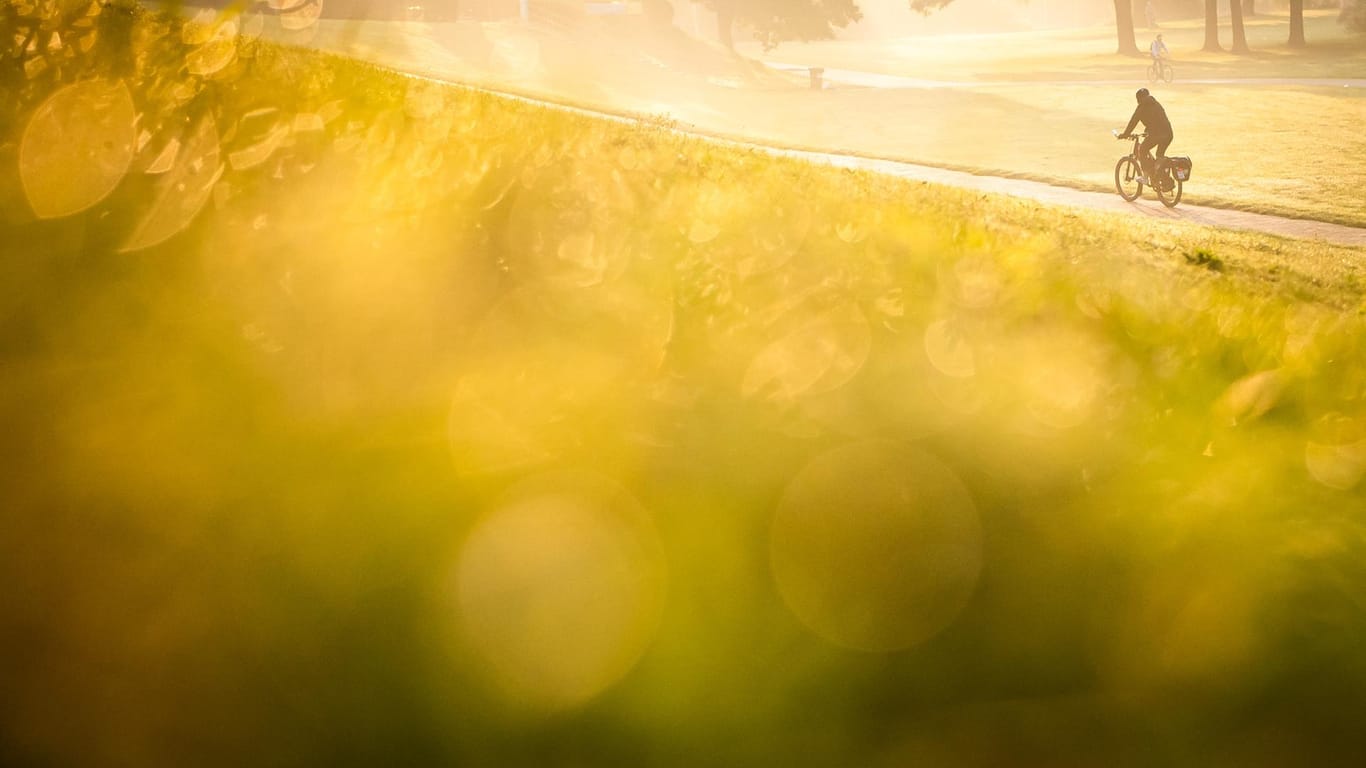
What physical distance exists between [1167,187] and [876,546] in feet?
59.2

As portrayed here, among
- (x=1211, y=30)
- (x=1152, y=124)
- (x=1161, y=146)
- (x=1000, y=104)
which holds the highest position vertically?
(x=1152, y=124)

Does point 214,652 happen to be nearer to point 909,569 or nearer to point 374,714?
point 374,714

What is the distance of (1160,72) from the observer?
47375 mm

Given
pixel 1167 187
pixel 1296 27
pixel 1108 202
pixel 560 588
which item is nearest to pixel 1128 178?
pixel 1108 202

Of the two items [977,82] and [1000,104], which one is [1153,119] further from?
[977,82]

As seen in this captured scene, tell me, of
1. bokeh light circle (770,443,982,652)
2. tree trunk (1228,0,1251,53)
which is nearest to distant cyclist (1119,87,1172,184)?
bokeh light circle (770,443,982,652)

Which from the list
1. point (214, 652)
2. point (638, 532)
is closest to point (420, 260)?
point (638, 532)

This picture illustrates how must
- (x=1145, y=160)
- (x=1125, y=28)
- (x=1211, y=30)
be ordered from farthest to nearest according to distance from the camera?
(x=1125, y=28) < (x=1211, y=30) < (x=1145, y=160)

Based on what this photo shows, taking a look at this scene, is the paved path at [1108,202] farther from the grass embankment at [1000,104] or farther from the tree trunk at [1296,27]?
the tree trunk at [1296,27]

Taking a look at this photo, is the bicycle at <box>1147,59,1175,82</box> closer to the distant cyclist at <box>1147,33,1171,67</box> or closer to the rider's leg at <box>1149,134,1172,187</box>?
the distant cyclist at <box>1147,33,1171,67</box>

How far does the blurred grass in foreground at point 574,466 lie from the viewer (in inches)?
152

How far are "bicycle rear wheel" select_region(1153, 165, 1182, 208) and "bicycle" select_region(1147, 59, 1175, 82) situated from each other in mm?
30682

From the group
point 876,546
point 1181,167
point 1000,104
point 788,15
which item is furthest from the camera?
point 788,15

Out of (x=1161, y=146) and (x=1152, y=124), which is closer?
(x=1152, y=124)
